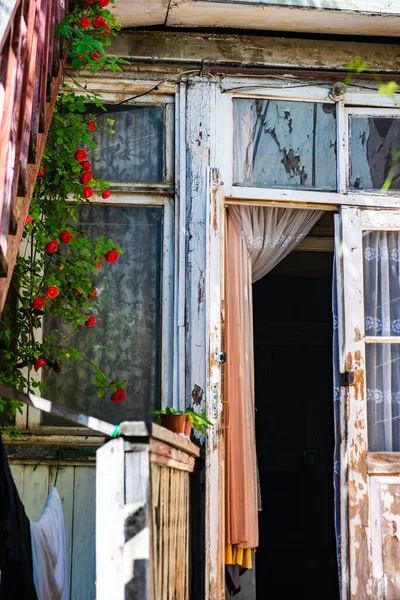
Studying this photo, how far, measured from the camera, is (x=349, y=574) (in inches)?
183

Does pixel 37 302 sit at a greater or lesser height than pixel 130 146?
lesser

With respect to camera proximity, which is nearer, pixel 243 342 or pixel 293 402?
pixel 243 342

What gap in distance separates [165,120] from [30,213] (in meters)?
1.32

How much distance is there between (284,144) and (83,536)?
2.58 metres

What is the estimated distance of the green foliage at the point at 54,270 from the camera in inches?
176

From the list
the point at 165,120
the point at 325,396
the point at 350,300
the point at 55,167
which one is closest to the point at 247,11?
the point at 165,120

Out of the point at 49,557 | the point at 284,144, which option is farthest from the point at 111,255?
the point at 49,557

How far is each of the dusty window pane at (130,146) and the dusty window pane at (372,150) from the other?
1.19 m

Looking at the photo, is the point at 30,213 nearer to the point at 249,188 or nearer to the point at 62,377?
the point at 62,377

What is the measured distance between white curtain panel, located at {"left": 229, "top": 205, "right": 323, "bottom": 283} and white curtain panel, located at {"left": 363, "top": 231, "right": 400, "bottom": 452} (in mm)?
433

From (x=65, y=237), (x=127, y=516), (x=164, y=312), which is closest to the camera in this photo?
(x=127, y=516)

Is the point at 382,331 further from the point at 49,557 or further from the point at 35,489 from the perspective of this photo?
the point at 49,557

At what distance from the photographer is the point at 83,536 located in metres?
4.66

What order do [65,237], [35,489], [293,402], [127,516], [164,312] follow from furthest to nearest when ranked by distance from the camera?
[293,402] < [164,312] < [35,489] < [65,237] < [127,516]
